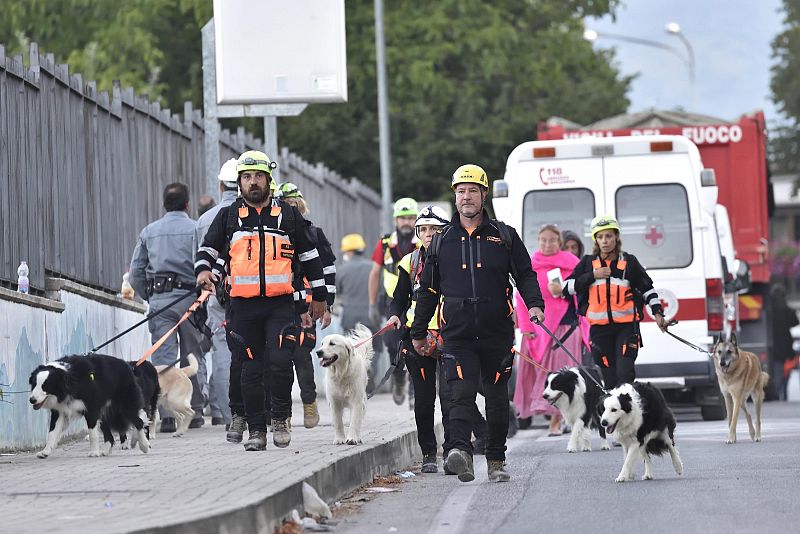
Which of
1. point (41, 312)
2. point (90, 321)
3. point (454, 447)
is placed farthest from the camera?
point (90, 321)

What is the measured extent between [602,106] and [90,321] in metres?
28.1

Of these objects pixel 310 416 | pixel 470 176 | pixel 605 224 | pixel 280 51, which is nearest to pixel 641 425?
pixel 470 176

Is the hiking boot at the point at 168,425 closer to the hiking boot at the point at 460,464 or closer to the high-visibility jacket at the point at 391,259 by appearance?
the high-visibility jacket at the point at 391,259

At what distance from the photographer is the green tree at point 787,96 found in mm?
65875

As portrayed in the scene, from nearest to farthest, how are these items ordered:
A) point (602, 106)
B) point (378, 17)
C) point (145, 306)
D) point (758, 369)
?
point (758, 369), point (145, 306), point (378, 17), point (602, 106)

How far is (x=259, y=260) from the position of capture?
12156 mm

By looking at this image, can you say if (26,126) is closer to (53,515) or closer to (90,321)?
(90,321)

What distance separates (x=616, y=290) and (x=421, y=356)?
92.6 inches

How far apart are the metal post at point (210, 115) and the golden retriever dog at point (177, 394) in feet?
10.5

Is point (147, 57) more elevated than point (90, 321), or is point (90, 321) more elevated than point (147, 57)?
point (147, 57)

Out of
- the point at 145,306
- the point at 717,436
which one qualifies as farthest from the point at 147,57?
the point at 717,436

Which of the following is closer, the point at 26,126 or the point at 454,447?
the point at 454,447

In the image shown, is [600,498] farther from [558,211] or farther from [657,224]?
[558,211]

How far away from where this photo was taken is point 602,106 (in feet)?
140
